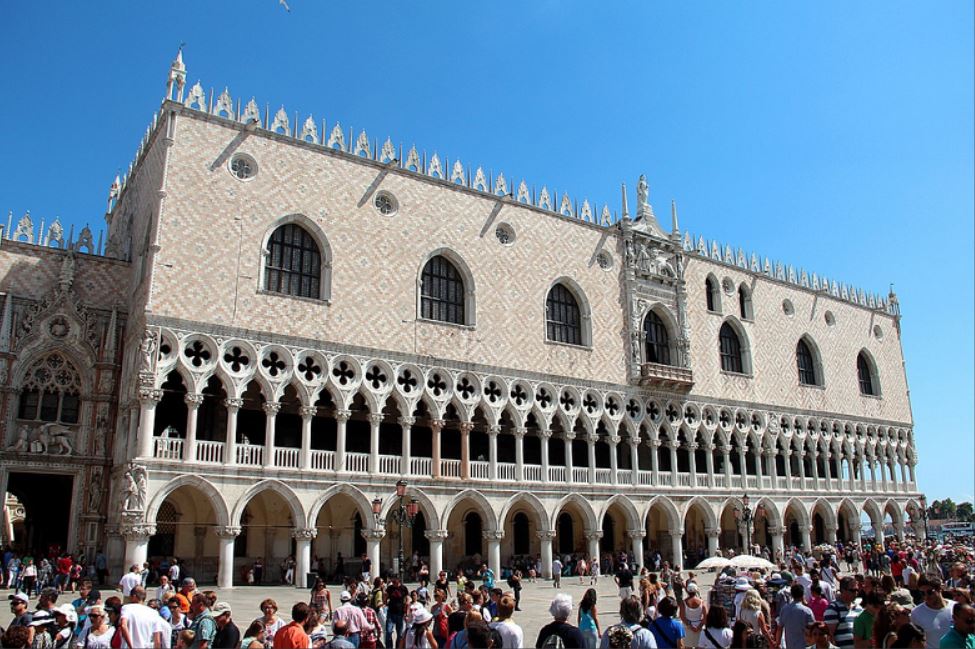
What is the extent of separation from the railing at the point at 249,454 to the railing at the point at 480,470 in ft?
21.1

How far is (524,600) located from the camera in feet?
63.0

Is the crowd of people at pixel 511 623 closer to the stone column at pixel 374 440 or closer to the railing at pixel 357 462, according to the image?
the railing at pixel 357 462

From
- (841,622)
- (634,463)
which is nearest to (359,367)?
(634,463)

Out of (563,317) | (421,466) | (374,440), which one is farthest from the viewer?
(563,317)

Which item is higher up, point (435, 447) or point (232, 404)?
point (232, 404)

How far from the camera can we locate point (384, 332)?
23438mm

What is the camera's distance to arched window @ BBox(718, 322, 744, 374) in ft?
109

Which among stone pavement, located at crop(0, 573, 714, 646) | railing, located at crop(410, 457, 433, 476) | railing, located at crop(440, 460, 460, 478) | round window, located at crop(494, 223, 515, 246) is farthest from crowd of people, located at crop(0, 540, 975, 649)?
round window, located at crop(494, 223, 515, 246)

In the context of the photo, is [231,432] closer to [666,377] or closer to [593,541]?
[593,541]

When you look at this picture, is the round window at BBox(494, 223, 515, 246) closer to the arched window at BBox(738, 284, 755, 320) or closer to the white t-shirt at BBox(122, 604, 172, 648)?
the arched window at BBox(738, 284, 755, 320)

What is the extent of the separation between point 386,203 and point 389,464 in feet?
25.3

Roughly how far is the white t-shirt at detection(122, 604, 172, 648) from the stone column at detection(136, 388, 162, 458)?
41.8 feet

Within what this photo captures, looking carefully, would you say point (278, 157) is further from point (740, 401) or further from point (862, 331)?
point (862, 331)

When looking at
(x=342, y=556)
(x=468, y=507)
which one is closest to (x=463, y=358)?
(x=468, y=507)
